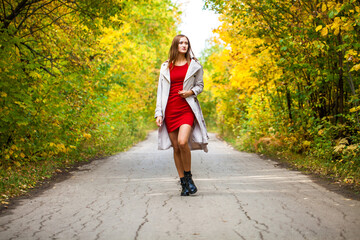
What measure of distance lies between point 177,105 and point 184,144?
1.92 feet

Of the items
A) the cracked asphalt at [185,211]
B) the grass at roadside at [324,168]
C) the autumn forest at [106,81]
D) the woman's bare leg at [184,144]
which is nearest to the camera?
the cracked asphalt at [185,211]

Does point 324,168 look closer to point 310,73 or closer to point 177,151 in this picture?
point 310,73

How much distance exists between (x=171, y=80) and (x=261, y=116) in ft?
28.5

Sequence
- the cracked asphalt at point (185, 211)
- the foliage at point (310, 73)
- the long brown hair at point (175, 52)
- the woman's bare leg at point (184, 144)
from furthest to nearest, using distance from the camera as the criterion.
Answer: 1. the foliage at point (310, 73)
2. the long brown hair at point (175, 52)
3. the woman's bare leg at point (184, 144)
4. the cracked asphalt at point (185, 211)

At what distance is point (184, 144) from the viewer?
574cm

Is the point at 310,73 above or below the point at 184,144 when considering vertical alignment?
above

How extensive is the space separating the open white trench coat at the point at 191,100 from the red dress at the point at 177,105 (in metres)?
0.06

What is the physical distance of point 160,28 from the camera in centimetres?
2323

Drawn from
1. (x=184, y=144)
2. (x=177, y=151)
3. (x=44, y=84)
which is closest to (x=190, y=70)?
(x=184, y=144)

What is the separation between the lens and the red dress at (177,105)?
232 inches

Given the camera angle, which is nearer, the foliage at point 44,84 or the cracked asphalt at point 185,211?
the cracked asphalt at point 185,211

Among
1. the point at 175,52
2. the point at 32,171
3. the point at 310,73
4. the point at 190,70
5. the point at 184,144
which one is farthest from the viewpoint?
the point at 310,73

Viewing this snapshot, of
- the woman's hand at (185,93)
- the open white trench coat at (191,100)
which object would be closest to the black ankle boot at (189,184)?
the open white trench coat at (191,100)

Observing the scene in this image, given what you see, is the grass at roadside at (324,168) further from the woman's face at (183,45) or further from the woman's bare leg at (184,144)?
the woman's face at (183,45)
